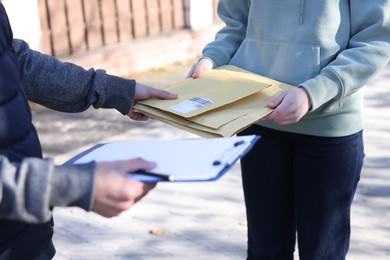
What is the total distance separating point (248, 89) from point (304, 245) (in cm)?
73

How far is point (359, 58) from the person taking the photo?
2465 millimetres

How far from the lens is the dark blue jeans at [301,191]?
2.66 meters

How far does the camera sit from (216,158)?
5.90ft

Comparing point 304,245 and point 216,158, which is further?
point 304,245

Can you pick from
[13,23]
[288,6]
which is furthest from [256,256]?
[13,23]

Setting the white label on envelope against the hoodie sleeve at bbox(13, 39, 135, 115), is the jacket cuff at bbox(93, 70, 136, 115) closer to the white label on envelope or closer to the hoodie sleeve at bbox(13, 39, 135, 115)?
the hoodie sleeve at bbox(13, 39, 135, 115)

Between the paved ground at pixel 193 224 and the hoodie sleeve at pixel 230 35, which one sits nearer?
the hoodie sleeve at pixel 230 35

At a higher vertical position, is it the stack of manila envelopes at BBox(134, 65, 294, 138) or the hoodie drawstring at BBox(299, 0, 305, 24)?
the hoodie drawstring at BBox(299, 0, 305, 24)

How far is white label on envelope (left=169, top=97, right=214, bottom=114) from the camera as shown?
2418 millimetres

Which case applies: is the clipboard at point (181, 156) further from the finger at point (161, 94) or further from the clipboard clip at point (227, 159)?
the finger at point (161, 94)

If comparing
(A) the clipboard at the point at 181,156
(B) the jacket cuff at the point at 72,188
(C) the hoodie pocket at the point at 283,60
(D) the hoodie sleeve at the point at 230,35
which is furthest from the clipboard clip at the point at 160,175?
(D) the hoodie sleeve at the point at 230,35

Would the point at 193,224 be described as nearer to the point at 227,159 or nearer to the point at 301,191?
the point at 301,191

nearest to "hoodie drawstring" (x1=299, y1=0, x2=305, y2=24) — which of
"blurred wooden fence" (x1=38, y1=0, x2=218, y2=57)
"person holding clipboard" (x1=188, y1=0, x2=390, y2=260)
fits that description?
"person holding clipboard" (x1=188, y1=0, x2=390, y2=260)

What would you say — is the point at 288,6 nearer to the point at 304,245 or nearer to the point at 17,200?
the point at 304,245
